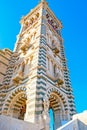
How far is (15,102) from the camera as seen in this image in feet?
43.1

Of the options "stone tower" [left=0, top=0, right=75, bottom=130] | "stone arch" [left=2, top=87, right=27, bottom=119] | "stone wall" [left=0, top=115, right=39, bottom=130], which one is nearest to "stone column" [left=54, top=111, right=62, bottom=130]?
"stone tower" [left=0, top=0, right=75, bottom=130]

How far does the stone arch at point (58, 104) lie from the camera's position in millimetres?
12414

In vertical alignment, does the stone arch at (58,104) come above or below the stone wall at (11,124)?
above

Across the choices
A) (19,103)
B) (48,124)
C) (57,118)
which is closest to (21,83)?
(19,103)

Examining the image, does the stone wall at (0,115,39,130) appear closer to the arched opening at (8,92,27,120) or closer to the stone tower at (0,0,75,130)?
the stone tower at (0,0,75,130)

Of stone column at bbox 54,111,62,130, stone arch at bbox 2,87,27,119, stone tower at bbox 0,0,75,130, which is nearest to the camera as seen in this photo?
stone tower at bbox 0,0,75,130

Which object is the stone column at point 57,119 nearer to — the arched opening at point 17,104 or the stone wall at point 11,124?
the arched opening at point 17,104

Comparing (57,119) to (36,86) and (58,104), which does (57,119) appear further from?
(36,86)

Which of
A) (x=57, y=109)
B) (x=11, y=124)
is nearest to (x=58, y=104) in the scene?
(x=57, y=109)

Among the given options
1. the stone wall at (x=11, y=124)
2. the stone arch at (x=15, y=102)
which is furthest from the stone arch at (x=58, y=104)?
the stone wall at (x=11, y=124)

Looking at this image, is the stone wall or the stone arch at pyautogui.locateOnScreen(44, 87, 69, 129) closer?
the stone wall

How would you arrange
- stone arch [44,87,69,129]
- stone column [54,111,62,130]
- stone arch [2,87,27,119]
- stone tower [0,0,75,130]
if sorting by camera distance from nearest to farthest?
stone tower [0,0,75,130] → stone column [54,111,62,130] → stone arch [44,87,69,129] → stone arch [2,87,27,119]

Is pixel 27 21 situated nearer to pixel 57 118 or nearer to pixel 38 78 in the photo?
pixel 38 78

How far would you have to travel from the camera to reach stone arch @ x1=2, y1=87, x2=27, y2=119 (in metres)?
12.6
